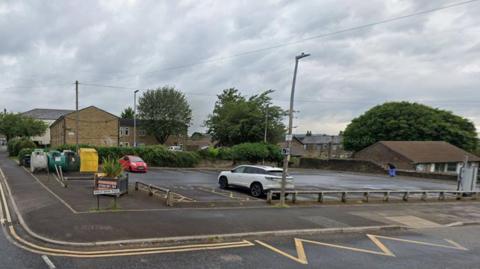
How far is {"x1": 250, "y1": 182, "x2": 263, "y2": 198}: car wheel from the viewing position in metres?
18.6

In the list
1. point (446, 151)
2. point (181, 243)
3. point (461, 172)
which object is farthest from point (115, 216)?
point (446, 151)

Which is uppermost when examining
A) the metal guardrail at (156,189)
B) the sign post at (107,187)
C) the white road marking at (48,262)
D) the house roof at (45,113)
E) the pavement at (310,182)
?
the house roof at (45,113)

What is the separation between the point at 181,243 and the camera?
29.2 ft

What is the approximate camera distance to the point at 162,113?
7319 centimetres

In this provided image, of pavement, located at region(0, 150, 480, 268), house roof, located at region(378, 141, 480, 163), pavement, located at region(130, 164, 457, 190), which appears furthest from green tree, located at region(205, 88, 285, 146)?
pavement, located at region(0, 150, 480, 268)

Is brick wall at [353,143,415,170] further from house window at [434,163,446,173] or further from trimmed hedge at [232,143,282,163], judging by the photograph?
trimmed hedge at [232,143,282,163]

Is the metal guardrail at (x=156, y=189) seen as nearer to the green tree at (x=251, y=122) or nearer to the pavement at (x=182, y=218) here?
the pavement at (x=182, y=218)

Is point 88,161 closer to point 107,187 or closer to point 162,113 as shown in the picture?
point 107,187

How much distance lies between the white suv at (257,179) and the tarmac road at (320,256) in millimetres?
7391

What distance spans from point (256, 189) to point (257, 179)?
540 mm

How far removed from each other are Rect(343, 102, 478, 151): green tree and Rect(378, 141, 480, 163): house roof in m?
7.26

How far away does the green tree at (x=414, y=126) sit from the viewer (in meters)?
63.0

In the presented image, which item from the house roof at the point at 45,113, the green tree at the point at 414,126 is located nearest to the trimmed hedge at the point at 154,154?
the green tree at the point at 414,126

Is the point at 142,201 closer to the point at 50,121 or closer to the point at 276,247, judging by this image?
the point at 276,247
